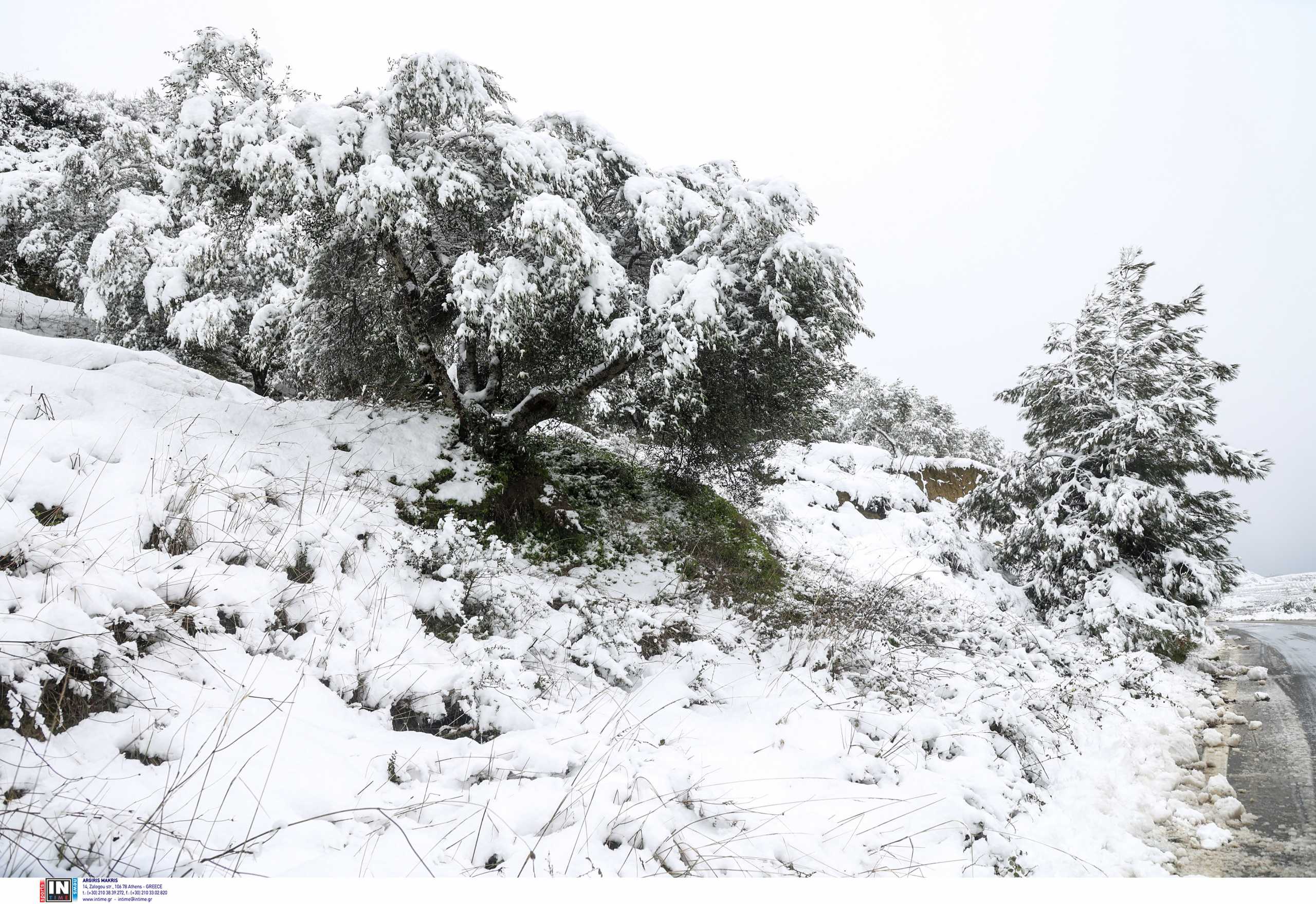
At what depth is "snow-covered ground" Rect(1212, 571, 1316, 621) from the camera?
14.2 metres

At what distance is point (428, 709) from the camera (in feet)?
9.94

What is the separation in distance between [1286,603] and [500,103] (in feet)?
75.0

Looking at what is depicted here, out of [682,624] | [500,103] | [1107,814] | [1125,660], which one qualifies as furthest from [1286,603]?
[500,103]

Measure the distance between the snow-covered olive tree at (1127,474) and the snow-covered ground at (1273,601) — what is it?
13.8 feet

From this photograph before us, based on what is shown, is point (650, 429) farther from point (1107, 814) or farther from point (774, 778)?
point (1107, 814)

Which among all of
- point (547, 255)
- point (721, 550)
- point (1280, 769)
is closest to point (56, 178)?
point (547, 255)

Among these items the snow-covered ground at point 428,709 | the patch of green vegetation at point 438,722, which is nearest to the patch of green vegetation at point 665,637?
the snow-covered ground at point 428,709

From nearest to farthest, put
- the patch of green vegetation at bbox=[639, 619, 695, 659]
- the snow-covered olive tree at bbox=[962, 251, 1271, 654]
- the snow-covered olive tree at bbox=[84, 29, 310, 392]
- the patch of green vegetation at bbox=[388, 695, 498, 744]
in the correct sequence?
the patch of green vegetation at bbox=[388, 695, 498, 744]
the patch of green vegetation at bbox=[639, 619, 695, 659]
the snow-covered olive tree at bbox=[84, 29, 310, 392]
the snow-covered olive tree at bbox=[962, 251, 1271, 654]

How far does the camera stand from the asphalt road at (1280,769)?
3102 mm

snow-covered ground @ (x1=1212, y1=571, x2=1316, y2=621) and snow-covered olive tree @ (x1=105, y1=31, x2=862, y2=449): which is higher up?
snow-covered olive tree @ (x1=105, y1=31, x2=862, y2=449)

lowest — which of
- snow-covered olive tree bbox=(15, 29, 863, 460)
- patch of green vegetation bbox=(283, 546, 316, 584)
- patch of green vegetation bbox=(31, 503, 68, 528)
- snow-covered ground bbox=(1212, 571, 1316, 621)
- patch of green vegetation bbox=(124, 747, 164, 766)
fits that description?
snow-covered ground bbox=(1212, 571, 1316, 621)

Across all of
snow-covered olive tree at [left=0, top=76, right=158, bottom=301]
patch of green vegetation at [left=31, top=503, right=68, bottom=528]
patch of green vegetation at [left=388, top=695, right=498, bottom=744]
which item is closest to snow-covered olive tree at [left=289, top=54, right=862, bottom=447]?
patch of green vegetation at [left=31, top=503, right=68, bottom=528]

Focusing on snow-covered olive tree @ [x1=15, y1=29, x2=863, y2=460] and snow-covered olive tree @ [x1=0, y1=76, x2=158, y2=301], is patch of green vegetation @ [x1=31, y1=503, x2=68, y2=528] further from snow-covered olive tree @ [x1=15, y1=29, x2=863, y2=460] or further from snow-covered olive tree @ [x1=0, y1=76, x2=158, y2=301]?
snow-covered olive tree @ [x1=0, y1=76, x2=158, y2=301]

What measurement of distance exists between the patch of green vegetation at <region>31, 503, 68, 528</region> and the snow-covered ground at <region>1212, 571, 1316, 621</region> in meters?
16.5
